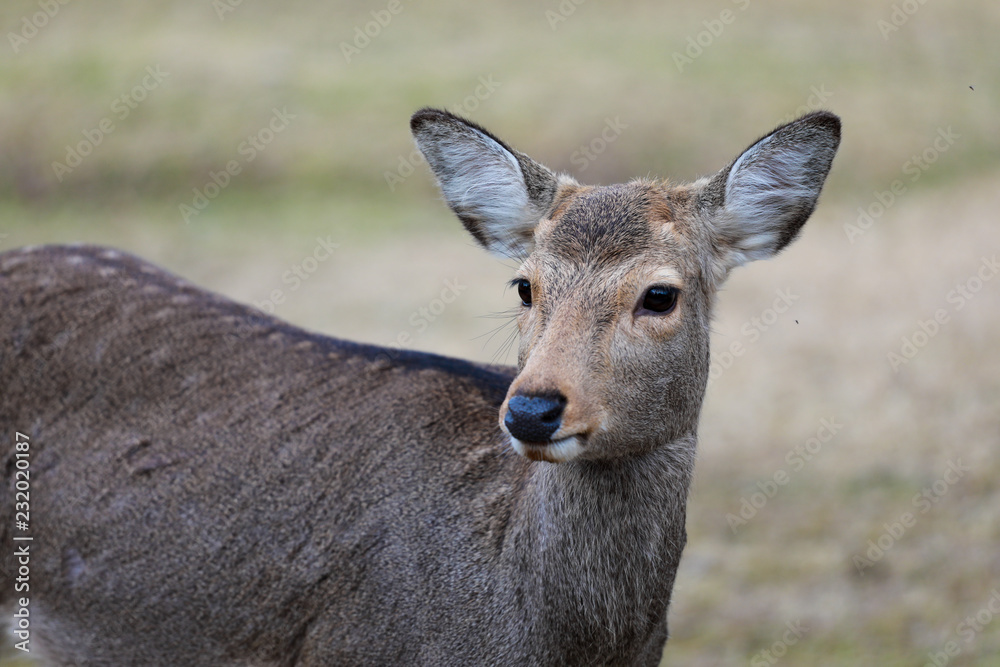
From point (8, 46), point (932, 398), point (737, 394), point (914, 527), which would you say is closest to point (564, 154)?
point (737, 394)

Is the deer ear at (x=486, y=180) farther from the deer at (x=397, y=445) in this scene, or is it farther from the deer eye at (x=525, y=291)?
the deer eye at (x=525, y=291)

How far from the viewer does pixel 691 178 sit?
17.6 m

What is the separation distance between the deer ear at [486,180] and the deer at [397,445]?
0.01 meters

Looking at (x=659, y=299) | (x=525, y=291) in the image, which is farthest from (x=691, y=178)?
(x=659, y=299)

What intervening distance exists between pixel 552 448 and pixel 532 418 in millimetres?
157

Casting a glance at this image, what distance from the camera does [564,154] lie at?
19.1 m

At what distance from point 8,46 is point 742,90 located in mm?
16093

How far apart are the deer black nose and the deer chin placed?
0.03 metres

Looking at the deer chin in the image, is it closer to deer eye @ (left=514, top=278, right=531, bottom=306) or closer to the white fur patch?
deer eye @ (left=514, top=278, right=531, bottom=306)

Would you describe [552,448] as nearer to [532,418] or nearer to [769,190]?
[532,418]

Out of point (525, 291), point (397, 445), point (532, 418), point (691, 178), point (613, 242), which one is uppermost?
point (613, 242)

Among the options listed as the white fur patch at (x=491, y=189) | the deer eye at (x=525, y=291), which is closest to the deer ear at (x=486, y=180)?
the white fur patch at (x=491, y=189)

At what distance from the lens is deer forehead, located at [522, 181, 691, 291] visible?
467 centimetres

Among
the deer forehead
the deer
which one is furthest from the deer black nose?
the deer forehead
